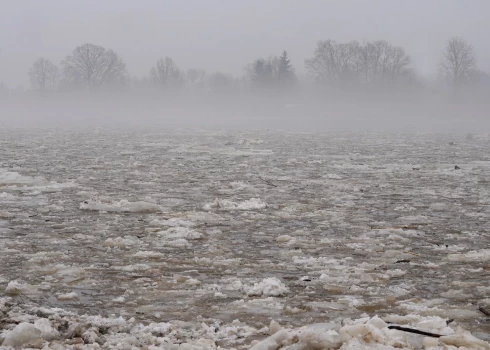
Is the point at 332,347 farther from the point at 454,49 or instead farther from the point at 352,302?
the point at 454,49

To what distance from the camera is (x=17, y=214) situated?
23.8 ft

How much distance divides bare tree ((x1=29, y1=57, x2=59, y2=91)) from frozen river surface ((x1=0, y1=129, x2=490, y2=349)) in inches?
4182

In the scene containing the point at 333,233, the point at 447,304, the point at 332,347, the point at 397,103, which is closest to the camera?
the point at 332,347

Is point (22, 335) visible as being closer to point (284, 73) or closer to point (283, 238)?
point (283, 238)

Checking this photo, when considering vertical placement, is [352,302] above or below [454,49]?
below

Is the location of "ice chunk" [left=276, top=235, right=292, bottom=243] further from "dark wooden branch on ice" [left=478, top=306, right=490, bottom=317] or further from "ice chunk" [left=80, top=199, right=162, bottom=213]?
"dark wooden branch on ice" [left=478, top=306, right=490, bottom=317]

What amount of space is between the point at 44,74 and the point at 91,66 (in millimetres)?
21744

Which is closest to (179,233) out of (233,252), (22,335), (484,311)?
(233,252)

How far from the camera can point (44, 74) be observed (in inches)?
4326

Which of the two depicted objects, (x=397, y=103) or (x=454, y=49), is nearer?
(x=397, y=103)

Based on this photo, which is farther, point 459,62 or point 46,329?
point 459,62

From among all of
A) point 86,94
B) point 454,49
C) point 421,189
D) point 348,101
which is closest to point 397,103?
point 348,101

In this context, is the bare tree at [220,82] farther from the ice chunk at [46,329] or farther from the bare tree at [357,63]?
the ice chunk at [46,329]

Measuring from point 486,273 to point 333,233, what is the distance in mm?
1944
